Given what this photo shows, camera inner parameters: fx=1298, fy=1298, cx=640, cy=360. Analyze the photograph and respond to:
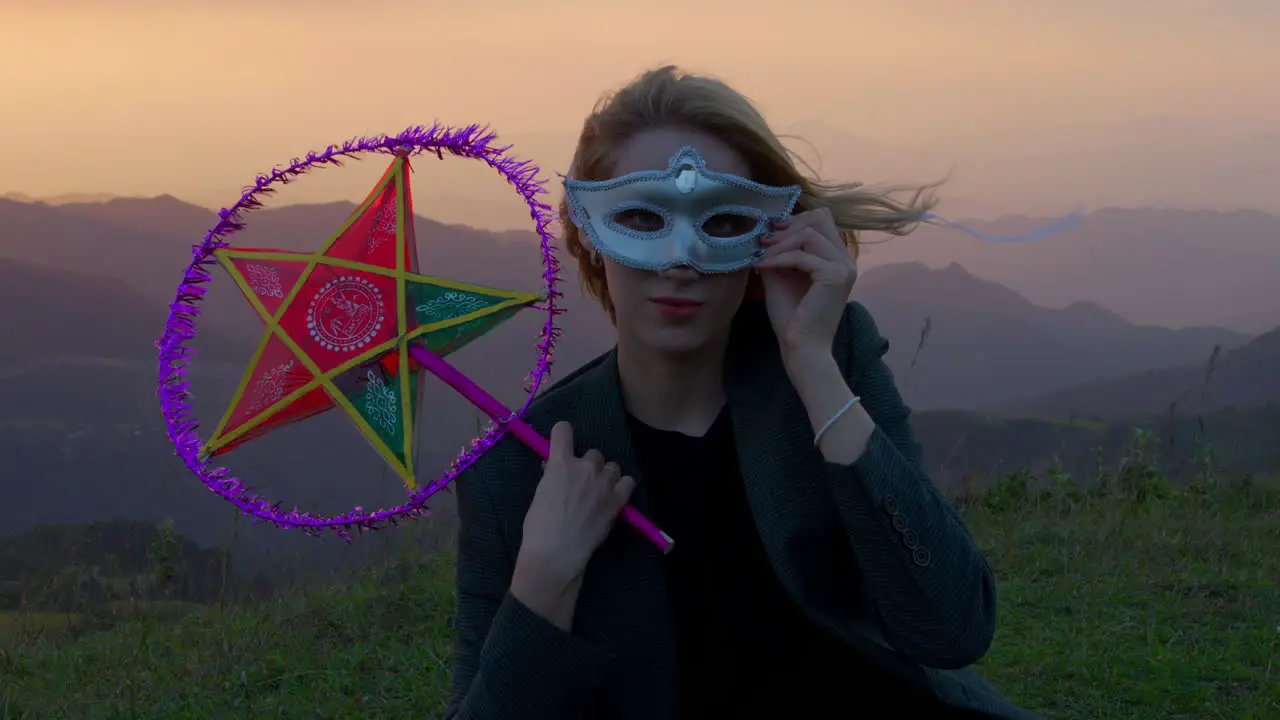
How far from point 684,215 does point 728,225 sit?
0.43 ft

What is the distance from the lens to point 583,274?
3.39 m

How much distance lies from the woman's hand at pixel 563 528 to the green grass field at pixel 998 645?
7.55 feet

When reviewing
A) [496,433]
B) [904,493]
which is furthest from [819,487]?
[496,433]

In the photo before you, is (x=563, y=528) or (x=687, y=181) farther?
(x=687, y=181)

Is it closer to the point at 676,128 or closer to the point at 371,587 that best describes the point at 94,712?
the point at 371,587

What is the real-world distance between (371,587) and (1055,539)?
3.63 meters

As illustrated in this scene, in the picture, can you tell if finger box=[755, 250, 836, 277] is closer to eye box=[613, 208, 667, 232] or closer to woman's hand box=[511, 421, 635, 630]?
eye box=[613, 208, 667, 232]

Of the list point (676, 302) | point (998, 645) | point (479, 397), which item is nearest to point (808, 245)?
point (676, 302)

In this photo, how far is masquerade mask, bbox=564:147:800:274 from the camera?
116 inches

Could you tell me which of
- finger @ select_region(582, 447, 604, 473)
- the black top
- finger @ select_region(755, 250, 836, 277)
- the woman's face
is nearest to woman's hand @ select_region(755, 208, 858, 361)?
finger @ select_region(755, 250, 836, 277)

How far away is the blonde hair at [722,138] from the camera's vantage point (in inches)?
118

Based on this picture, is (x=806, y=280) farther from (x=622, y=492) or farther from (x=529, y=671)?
(x=529, y=671)

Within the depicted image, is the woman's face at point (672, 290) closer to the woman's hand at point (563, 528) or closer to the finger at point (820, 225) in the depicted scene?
the finger at point (820, 225)

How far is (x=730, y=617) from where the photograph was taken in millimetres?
3016
